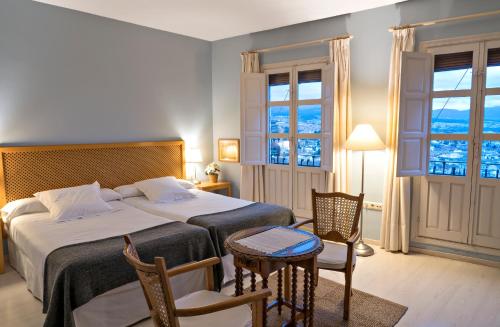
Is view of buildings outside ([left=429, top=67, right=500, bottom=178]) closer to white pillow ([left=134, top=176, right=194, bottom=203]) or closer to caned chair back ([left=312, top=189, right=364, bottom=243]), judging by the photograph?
caned chair back ([left=312, top=189, right=364, bottom=243])

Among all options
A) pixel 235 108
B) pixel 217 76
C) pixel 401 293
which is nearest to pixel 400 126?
pixel 401 293

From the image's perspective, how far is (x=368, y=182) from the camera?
4.23 metres

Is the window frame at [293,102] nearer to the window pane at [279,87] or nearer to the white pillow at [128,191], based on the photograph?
the window pane at [279,87]

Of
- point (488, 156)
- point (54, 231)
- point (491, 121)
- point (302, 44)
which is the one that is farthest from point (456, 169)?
point (54, 231)

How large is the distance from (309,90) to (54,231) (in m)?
3.36

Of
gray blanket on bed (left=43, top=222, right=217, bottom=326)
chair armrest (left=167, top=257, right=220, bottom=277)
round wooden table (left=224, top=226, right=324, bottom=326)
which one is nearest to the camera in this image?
chair armrest (left=167, top=257, right=220, bottom=277)

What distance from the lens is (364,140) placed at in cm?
383

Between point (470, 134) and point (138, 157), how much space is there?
3884mm

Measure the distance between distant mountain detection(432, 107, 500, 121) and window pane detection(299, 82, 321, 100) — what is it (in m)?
1.41

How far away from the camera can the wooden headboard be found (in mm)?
3652

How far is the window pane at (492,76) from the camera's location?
3.46 m

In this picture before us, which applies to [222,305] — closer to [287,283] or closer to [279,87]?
[287,283]

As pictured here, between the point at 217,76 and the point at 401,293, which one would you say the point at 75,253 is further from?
the point at 217,76

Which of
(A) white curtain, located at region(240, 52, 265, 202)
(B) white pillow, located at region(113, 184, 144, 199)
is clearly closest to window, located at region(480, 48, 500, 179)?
(A) white curtain, located at region(240, 52, 265, 202)
